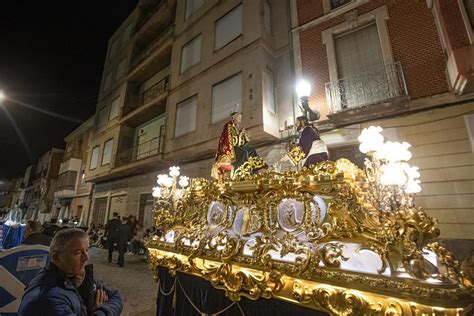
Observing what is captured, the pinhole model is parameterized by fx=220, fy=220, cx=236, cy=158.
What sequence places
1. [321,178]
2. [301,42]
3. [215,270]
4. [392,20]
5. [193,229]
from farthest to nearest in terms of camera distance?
[301,42], [392,20], [193,229], [215,270], [321,178]

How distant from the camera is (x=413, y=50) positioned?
5812 millimetres

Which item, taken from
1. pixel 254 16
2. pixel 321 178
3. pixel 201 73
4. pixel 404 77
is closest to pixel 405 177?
pixel 321 178

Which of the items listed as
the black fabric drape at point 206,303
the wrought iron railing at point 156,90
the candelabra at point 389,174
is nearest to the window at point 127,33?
the wrought iron railing at point 156,90

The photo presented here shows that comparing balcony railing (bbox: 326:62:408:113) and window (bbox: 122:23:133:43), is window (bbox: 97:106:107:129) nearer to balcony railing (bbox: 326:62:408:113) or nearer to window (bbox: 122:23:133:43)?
window (bbox: 122:23:133:43)

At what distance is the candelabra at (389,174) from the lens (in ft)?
5.74

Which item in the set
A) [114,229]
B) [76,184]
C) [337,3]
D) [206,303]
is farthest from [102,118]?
[206,303]

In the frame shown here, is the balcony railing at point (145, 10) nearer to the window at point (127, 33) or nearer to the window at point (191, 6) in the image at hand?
the window at point (127, 33)

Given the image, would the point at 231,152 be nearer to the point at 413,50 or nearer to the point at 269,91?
the point at 269,91

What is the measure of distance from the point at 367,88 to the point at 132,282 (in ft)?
27.4

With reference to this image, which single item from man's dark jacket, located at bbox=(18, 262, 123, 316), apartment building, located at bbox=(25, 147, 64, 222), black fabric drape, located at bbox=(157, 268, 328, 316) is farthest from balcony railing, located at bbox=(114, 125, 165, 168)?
apartment building, located at bbox=(25, 147, 64, 222)

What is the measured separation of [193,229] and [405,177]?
2.69 m

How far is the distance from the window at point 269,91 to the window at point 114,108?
39.8 ft

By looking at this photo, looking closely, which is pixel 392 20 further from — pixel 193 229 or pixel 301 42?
pixel 193 229

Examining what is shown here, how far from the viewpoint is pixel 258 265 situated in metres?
2.26
